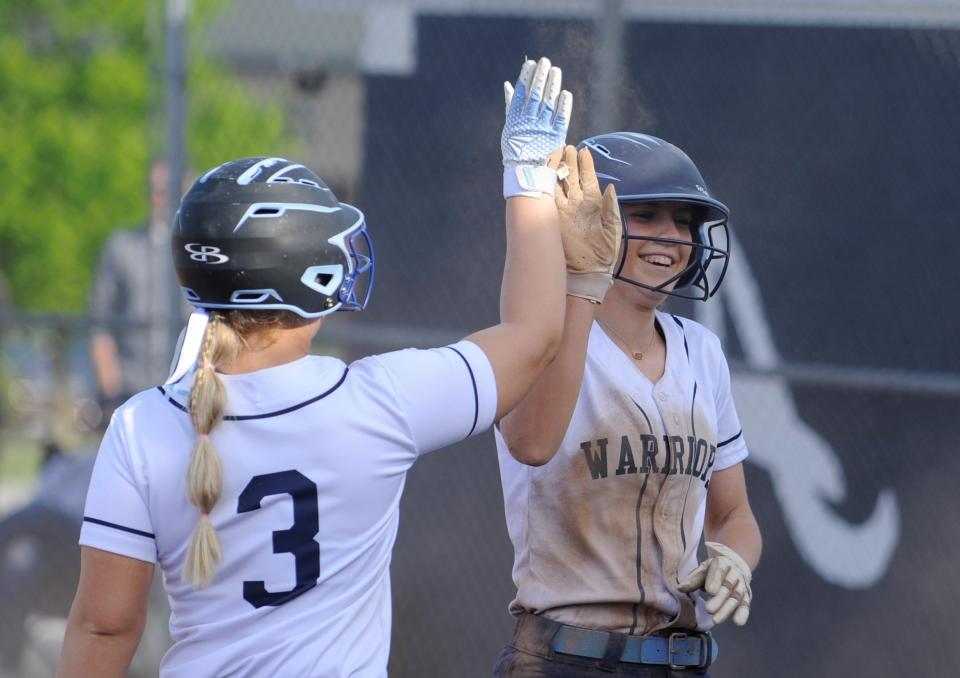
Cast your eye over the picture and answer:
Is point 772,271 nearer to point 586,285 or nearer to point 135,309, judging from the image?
point 586,285

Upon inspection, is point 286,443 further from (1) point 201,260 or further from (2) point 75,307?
(2) point 75,307

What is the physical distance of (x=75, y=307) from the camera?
18156 millimetres

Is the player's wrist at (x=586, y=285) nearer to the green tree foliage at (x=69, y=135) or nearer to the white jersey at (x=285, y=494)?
the white jersey at (x=285, y=494)

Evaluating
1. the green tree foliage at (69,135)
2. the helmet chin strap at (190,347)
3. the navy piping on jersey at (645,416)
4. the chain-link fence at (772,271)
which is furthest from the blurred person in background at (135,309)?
the green tree foliage at (69,135)

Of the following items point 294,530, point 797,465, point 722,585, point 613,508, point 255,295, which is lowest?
point 797,465

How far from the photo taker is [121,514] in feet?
6.94

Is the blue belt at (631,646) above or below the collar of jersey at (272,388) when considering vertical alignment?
below

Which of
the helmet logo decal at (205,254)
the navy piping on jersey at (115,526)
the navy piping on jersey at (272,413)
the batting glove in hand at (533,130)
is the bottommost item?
the navy piping on jersey at (115,526)

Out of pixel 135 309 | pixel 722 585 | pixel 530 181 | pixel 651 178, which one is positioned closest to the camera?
pixel 530 181

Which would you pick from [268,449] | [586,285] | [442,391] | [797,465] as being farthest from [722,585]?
[797,465]

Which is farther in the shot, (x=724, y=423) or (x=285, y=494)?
(x=724, y=423)

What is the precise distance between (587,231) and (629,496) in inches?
24.9

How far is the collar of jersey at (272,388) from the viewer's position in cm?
213

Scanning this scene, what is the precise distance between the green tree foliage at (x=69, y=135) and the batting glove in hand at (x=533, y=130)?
1445cm
